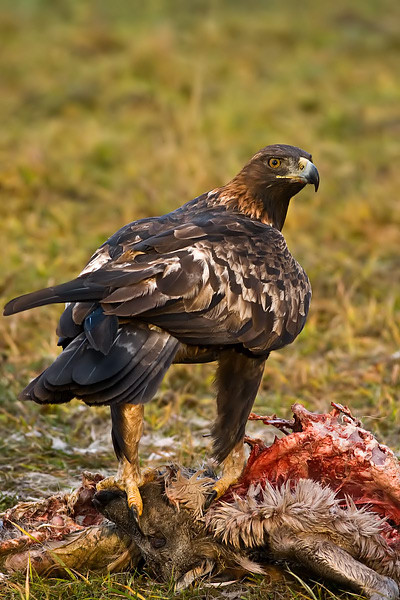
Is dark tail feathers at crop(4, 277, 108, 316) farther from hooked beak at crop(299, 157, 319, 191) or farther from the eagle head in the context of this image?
hooked beak at crop(299, 157, 319, 191)

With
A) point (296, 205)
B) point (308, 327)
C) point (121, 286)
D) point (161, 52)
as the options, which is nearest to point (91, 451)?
point (121, 286)

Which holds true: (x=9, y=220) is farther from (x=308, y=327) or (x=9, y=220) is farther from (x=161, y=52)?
(x=161, y=52)

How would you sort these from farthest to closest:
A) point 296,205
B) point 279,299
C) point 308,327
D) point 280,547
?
1. point 296,205
2. point 308,327
3. point 279,299
4. point 280,547

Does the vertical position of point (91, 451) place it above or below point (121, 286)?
below

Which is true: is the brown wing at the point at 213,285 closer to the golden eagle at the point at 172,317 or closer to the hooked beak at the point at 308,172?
the golden eagle at the point at 172,317

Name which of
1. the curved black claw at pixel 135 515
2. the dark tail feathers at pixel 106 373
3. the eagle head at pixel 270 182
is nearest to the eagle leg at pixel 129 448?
the curved black claw at pixel 135 515

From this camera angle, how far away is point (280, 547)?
11.0ft

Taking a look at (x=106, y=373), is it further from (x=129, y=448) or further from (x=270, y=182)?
(x=270, y=182)

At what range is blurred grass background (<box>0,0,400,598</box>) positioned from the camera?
17.9 feet

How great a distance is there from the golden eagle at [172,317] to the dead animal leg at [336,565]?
19.4 inches

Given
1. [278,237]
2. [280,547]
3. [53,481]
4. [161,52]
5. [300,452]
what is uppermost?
[161,52]

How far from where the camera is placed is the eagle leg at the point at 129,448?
351 centimetres

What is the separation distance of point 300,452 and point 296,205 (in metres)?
5.99

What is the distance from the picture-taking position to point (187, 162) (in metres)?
9.92
